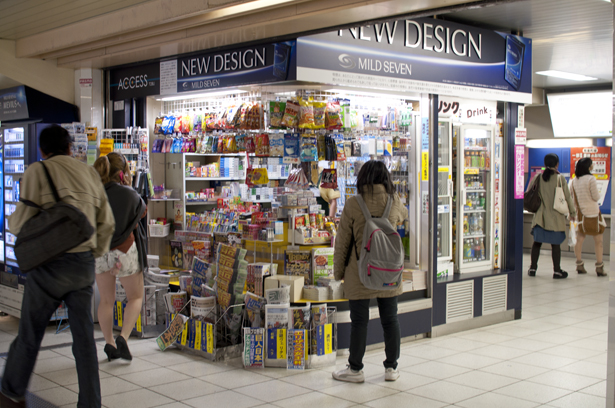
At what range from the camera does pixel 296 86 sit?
5.61 m

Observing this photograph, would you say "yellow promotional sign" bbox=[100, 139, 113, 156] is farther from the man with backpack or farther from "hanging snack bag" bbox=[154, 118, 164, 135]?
the man with backpack

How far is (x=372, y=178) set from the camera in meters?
4.73

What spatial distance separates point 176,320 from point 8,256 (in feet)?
9.25

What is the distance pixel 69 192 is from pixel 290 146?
8.41ft

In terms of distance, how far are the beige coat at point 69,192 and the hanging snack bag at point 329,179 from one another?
255 cm

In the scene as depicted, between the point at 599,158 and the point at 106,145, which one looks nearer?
the point at 106,145

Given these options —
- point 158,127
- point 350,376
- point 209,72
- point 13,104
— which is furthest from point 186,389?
point 13,104

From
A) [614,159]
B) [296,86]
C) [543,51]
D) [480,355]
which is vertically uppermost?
[543,51]

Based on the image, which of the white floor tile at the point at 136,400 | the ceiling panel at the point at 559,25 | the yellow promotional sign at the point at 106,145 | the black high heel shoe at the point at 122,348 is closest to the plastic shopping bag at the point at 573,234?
the ceiling panel at the point at 559,25

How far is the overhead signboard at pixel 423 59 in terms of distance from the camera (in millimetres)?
5465

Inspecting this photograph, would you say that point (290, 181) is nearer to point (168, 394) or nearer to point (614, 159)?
point (168, 394)

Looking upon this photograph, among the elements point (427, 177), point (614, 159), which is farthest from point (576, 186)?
point (614, 159)

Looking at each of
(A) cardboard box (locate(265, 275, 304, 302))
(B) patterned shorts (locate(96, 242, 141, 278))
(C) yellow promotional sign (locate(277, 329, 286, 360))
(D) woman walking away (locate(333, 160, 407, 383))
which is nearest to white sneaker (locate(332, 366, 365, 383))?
(D) woman walking away (locate(333, 160, 407, 383))

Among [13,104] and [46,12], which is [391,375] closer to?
[46,12]
